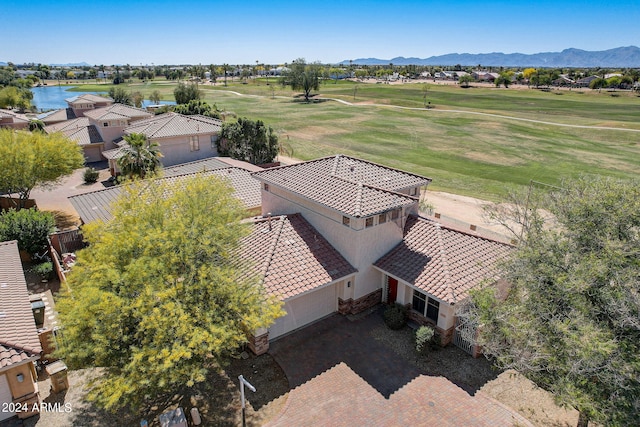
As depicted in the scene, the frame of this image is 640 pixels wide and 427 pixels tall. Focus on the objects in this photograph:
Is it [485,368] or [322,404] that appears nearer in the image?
[322,404]

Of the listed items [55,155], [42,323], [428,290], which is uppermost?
[55,155]

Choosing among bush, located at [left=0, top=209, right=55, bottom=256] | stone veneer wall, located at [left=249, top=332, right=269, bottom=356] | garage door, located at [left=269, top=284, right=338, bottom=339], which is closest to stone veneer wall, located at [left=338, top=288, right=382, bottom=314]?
garage door, located at [left=269, top=284, right=338, bottom=339]

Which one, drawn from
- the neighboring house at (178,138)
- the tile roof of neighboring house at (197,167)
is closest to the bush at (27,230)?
the tile roof of neighboring house at (197,167)

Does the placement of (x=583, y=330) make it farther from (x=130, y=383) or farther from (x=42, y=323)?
(x=42, y=323)

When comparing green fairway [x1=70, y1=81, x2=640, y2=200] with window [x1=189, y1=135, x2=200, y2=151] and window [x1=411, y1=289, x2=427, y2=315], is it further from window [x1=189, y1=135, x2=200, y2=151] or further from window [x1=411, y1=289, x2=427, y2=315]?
window [x1=411, y1=289, x2=427, y2=315]

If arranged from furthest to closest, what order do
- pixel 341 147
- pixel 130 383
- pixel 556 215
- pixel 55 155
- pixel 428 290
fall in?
1. pixel 341 147
2. pixel 55 155
3. pixel 428 290
4. pixel 556 215
5. pixel 130 383

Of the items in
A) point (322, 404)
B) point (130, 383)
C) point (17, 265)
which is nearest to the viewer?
point (130, 383)

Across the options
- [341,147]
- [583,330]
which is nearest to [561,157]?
[341,147]

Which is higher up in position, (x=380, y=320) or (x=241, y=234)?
(x=241, y=234)
